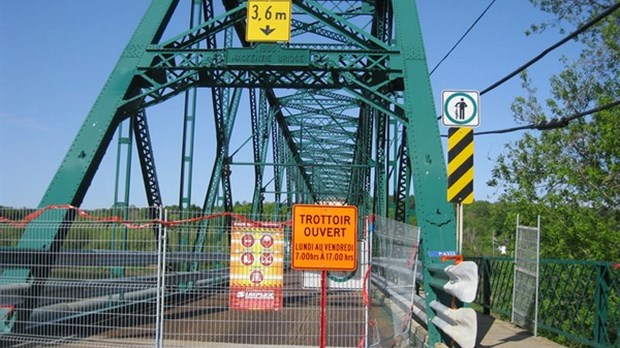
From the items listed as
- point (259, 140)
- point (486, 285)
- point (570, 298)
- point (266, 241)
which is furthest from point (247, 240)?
point (259, 140)

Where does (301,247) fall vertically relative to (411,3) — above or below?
below

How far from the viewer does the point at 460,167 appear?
9.53 m

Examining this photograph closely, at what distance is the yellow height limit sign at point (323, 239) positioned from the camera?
7.29 meters

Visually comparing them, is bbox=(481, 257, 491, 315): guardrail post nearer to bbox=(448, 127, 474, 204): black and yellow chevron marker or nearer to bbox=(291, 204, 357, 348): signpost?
bbox=(448, 127, 474, 204): black and yellow chevron marker

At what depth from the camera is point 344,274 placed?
8930mm

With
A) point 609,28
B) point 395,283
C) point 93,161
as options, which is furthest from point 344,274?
point 609,28

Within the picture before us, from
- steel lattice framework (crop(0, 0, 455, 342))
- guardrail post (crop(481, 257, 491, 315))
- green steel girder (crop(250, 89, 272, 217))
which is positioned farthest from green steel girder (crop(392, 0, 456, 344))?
green steel girder (crop(250, 89, 272, 217))

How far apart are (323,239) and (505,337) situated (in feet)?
19.3

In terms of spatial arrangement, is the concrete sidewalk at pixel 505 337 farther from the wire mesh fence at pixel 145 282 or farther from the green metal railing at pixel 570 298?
the wire mesh fence at pixel 145 282

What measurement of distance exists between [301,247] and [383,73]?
20.4 ft

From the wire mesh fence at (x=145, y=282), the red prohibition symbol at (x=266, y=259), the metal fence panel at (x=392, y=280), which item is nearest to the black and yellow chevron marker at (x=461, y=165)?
the metal fence panel at (x=392, y=280)

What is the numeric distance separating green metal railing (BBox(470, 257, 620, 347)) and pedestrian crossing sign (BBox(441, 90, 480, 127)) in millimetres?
Answer: 2960

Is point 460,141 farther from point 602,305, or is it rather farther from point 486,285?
point 486,285

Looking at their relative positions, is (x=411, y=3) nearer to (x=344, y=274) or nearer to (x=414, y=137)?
(x=414, y=137)
